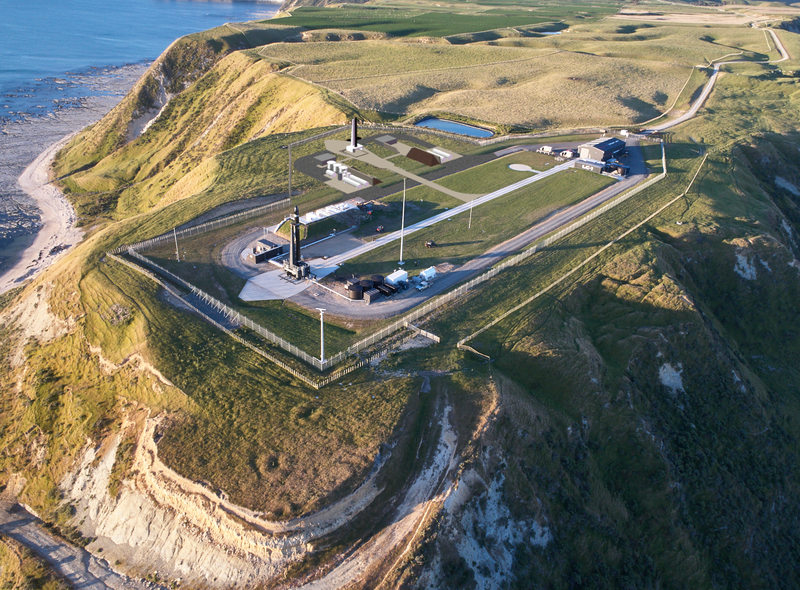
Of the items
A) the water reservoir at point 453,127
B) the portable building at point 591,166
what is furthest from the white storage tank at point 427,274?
the water reservoir at point 453,127

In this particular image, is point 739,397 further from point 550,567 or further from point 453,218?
point 453,218

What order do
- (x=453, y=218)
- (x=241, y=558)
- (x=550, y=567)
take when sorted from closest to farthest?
(x=241, y=558) → (x=550, y=567) → (x=453, y=218)

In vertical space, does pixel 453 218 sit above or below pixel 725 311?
above

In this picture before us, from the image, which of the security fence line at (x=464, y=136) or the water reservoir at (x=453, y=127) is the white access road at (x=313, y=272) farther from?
the water reservoir at (x=453, y=127)

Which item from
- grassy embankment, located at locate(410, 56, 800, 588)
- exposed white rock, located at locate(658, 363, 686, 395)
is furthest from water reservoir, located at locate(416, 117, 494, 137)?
exposed white rock, located at locate(658, 363, 686, 395)

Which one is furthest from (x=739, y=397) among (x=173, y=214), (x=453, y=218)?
(x=173, y=214)

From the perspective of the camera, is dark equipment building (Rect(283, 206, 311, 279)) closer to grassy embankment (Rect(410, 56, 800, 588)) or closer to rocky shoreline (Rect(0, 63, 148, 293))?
grassy embankment (Rect(410, 56, 800, 588))

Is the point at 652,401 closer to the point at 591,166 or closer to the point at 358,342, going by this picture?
the point at 358,342
